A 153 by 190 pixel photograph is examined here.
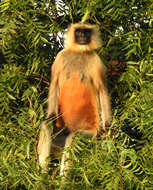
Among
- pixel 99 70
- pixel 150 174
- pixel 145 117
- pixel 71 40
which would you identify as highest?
pixel 71 40

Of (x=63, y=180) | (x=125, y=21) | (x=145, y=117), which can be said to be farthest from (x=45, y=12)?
(x=63, y=180)

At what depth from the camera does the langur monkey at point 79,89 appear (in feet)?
13.3

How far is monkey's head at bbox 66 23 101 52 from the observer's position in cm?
414

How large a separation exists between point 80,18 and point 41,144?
128 centimetres

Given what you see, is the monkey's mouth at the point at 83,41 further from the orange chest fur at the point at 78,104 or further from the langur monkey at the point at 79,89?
the orange chest fur at the point at 78,104

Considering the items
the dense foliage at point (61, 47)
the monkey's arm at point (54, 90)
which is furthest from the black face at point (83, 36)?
the monkey's arm at point (54, 90)

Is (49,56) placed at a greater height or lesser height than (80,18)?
lesser

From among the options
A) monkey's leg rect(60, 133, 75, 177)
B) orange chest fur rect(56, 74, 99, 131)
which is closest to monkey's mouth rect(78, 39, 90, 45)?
orange chest fur rect(56, 74, 99, 131)

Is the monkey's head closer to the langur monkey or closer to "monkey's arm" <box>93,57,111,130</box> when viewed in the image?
the langur monkey

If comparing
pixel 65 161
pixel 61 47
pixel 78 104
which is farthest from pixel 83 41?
pixel 65 161

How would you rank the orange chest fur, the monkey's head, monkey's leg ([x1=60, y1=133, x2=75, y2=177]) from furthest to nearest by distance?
the monkey's head → the orange chest fur → monkey's leg ([x1=60, y1=133, x2=75, y2=177])

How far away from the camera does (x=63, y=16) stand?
4.27 m

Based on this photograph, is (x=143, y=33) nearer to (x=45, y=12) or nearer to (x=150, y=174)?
(x=45, y=12)

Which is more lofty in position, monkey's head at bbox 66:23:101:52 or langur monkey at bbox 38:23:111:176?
monkey's head at bbox 66:23:101:52
